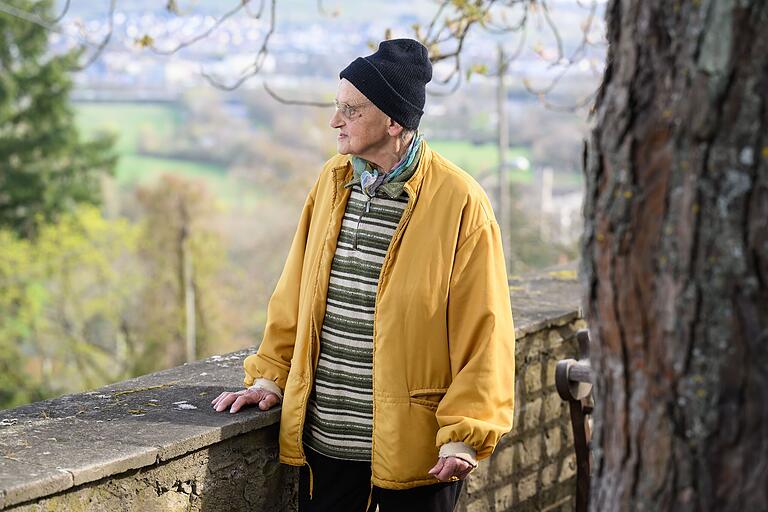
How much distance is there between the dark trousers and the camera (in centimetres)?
269

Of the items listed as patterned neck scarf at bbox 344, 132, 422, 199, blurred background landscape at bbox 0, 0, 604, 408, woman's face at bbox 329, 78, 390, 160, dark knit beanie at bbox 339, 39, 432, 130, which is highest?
dark knit beanie at bbox 339, 39, 432, 130

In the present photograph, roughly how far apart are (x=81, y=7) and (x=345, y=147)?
4202 cm

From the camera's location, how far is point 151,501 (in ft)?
8.52

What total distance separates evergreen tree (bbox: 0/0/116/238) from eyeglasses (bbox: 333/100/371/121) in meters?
30.8

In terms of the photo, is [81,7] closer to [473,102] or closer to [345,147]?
[473,102]

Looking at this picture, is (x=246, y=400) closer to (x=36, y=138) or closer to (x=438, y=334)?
(x=438, y=334)

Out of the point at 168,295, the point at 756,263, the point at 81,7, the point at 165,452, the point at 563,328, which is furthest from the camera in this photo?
the point at 81,7

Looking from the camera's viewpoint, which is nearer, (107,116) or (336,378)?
(336,378)

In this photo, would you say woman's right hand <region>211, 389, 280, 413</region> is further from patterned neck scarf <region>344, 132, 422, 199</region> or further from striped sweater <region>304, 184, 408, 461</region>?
patterned neck scarf <region>344, 132, 422, 199</region>

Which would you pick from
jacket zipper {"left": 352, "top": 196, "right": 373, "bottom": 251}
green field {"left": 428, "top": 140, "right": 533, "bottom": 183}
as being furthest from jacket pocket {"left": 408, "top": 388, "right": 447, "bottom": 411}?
green field {"left": 428, "top": 140, "right": 533, "bottom": 183}

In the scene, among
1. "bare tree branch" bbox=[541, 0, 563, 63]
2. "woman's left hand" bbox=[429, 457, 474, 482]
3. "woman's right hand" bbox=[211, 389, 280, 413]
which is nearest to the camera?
"woman's left hand" bbox=[429, 457, 474, 482]

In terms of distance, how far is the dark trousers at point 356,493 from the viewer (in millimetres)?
2688

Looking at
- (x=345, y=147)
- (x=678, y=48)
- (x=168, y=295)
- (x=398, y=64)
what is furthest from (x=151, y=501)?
(x=168, y=295)

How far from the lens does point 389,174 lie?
106 inches
